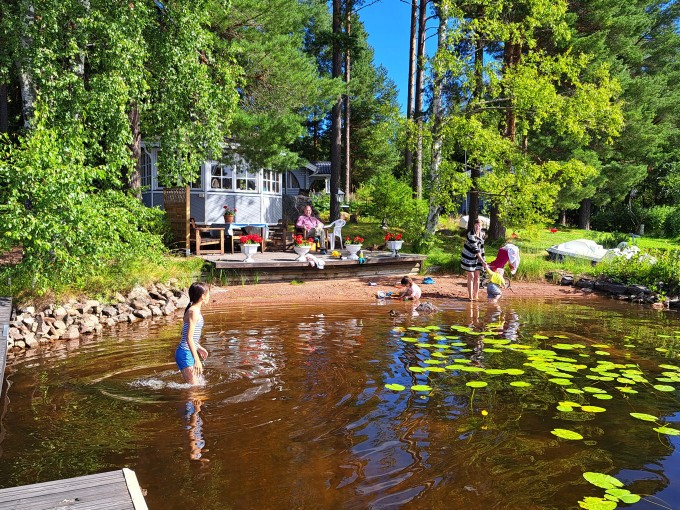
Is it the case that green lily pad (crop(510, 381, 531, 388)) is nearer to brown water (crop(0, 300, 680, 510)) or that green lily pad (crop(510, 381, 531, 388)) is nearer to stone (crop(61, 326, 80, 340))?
brown water (crop(0, 300, 680, 510))

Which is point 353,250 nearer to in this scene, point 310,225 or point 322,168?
point 310,225

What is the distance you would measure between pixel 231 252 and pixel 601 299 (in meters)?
9.58

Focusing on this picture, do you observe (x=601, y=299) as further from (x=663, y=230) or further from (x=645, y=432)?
(x=663, y=230)

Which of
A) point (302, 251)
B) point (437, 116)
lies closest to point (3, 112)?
point (302, 251)

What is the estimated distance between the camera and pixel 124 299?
356 inches

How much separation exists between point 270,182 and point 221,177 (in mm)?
2214

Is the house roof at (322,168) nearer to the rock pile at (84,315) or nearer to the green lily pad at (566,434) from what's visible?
the rock pile at (84,315)

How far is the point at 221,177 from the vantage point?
17.9 m

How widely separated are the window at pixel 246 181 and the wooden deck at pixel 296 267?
4090 mm

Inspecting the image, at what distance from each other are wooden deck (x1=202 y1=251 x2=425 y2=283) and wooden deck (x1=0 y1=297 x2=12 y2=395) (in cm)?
532

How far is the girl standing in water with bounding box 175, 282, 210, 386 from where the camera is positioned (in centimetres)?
502

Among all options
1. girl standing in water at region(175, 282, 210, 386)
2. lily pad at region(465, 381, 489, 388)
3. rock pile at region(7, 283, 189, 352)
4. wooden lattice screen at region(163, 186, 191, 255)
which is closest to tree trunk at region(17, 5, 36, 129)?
rock pile at region(7, 283, 189, 352)

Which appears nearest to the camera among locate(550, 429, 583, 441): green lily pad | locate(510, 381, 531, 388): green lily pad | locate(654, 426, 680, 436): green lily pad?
locate(550, 429, 583, 441): green lily pad

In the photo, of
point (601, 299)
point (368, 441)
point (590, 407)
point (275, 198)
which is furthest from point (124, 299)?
point (275, 198)
